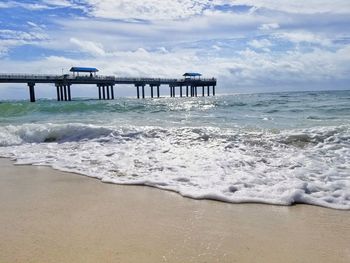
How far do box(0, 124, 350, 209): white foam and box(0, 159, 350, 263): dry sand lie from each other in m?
0.41

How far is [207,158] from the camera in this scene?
6.23 meters

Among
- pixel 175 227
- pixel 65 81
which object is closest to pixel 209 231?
pixel 175 227

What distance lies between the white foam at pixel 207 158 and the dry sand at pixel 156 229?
0.41 m

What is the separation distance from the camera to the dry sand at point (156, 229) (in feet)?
8.81

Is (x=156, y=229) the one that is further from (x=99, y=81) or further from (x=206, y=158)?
(x=99, y=81)

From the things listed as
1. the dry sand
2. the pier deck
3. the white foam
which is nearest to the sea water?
the white foam

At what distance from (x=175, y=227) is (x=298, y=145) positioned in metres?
4.78

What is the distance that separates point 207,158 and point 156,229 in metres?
3.14

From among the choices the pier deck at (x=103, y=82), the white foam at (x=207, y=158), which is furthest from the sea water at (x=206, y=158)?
the pier deck at (x=103, y=82)

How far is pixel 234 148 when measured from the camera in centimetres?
702

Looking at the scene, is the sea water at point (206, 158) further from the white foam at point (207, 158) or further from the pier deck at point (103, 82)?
the pier deck at point (103, 82)

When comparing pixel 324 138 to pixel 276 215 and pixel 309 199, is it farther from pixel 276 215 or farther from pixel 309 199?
pixel 276 215

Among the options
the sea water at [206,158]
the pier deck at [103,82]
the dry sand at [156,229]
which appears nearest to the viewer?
the dry sand at [156,229]

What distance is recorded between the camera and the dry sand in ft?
8.81
